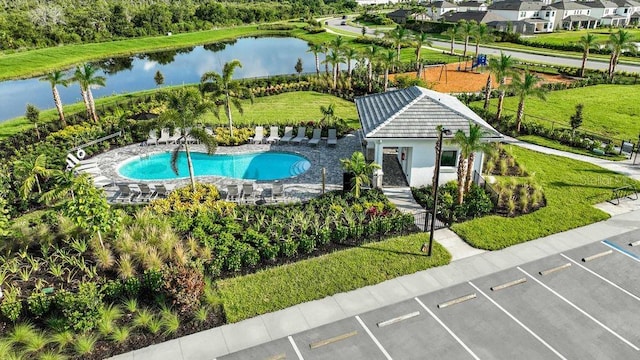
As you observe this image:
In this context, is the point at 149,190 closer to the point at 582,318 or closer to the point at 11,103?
the point at 582,318

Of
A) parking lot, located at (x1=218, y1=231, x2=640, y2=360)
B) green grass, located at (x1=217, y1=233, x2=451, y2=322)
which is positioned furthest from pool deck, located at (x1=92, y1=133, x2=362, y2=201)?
parking lot, located at (x1=218, y1=231, x2=640, y2=360)

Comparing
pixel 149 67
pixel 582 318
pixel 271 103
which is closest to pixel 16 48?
pixel 149 67

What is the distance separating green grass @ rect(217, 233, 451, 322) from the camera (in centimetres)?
1388

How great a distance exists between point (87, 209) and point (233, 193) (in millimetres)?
7350

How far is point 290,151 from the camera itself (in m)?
27.3

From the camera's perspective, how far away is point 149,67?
65.1m

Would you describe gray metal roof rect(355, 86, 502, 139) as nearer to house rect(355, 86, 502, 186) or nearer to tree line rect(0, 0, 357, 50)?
house rect(355, 86, 502, 186)

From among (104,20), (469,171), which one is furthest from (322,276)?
(104,20)

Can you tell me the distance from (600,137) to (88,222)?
31.7 m

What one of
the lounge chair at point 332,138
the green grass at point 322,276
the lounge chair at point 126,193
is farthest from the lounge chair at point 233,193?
the lounge chair at point 332,138

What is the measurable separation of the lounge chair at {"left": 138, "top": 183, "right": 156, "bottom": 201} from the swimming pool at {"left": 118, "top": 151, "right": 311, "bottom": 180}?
10.2ft

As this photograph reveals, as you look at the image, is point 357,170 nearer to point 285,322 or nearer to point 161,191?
point 285,322

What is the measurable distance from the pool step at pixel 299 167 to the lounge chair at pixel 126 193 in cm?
854

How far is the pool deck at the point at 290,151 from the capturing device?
2209 centimetres
